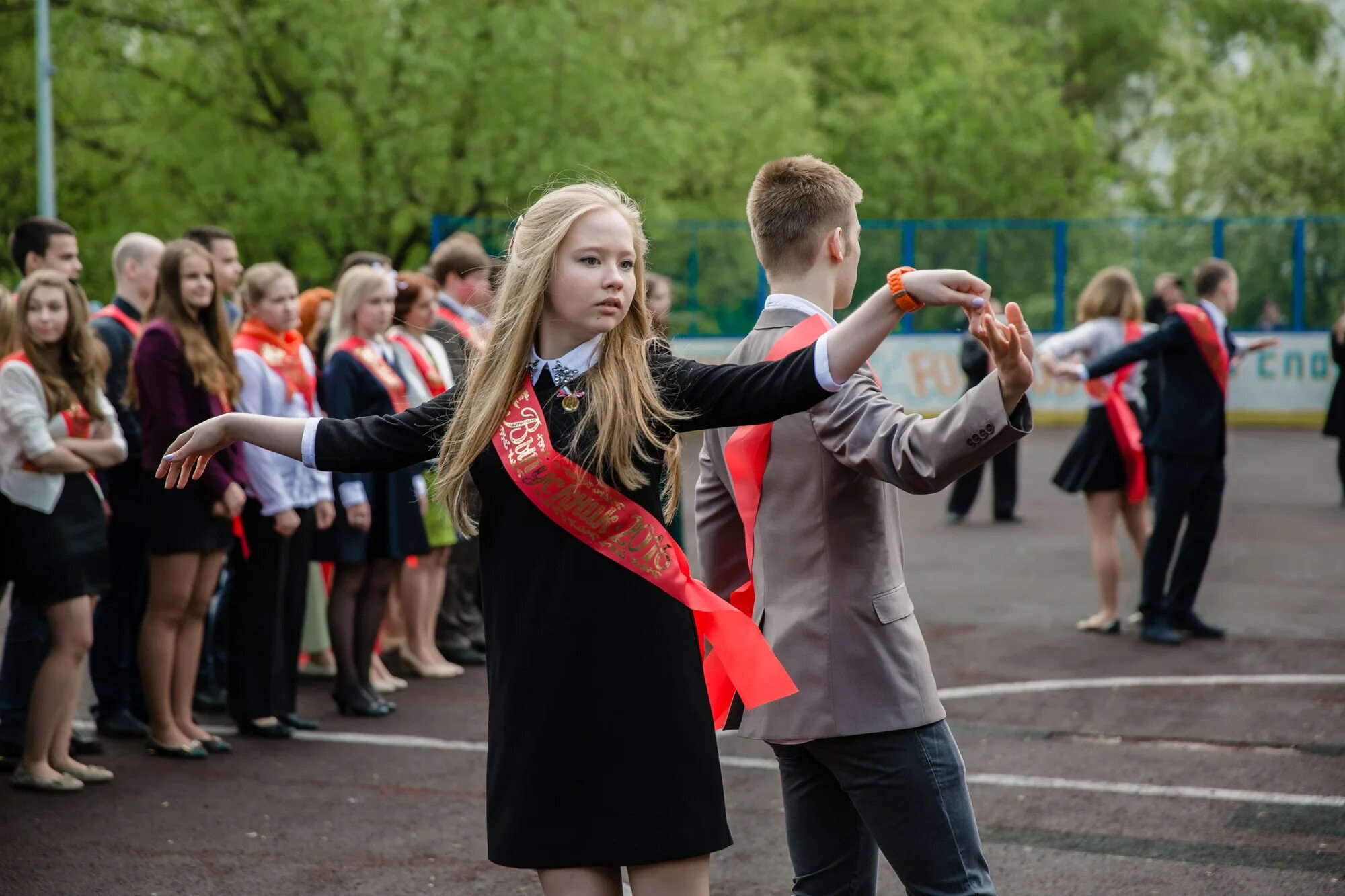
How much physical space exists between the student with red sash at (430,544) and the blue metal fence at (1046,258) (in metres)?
14.7

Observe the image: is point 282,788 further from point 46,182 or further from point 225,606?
point 46,182

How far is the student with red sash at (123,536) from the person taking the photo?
6840 mm

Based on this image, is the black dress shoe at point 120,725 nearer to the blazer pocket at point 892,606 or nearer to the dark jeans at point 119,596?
Answer: the dark jeans at point 119,596

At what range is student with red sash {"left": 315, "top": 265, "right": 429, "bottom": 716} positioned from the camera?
7219 millimetres

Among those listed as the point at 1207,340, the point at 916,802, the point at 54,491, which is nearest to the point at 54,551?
the point at 54,491

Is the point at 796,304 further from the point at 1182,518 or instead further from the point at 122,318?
the point at 1182,518

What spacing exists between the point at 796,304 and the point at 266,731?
14.2 ft

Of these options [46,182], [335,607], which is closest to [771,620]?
[335,607]

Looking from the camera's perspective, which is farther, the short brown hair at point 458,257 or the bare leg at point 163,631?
the short brown hair at point 458,257

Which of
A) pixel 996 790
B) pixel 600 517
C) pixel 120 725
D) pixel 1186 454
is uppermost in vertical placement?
pixel 600 517

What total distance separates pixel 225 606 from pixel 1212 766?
471 cm

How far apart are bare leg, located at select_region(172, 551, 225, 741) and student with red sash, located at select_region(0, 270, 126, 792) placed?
0.53m

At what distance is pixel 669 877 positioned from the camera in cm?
287

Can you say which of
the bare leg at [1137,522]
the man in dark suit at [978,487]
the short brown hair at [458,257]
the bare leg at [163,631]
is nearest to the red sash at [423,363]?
the short brown hair at [458,257]
